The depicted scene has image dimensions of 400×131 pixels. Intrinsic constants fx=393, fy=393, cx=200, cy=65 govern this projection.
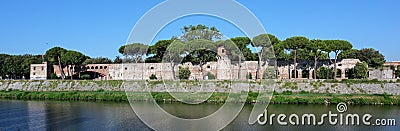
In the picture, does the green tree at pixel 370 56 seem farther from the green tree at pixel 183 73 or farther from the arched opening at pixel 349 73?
the green tree at pixel 183 73

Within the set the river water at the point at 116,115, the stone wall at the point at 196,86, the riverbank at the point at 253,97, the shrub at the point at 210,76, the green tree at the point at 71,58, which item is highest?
the green tree at the point at 71,58

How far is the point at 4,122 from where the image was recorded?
21281 mm

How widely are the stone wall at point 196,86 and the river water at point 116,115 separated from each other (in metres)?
5.43

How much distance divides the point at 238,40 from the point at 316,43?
29.5 ft

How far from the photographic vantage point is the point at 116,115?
78.6ft

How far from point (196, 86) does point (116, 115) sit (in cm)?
1336

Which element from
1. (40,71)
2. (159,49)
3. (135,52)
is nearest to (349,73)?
(159,49)

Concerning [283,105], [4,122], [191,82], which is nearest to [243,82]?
[191,82]

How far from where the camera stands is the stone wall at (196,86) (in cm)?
3306

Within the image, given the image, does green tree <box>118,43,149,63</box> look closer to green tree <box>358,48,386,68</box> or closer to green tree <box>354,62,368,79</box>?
green tree <box>354,62,368,79</box>

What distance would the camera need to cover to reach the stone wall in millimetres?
33062

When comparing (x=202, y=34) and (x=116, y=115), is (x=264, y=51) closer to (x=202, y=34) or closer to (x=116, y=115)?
→ (x=202, y=34)

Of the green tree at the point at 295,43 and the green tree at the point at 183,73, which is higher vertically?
the green tree at the point at 295,43

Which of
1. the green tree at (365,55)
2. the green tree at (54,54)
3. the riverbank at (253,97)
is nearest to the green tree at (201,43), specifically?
the riverbank at (253,97)
